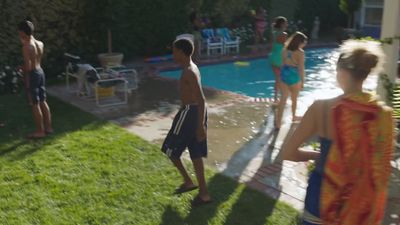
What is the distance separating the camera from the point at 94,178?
17.7 ft

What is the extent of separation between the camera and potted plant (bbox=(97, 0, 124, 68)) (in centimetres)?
1167

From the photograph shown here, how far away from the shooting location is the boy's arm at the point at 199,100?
14.7ft

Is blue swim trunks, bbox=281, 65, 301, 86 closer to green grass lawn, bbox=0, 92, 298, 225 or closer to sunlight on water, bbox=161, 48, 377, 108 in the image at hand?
green grass lawn, bbox=0, 92, 298, 225

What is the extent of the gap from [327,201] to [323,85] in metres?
9.87

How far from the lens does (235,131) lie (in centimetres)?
739

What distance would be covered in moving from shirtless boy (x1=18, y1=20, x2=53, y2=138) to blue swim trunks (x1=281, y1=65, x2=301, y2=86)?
3589 mm

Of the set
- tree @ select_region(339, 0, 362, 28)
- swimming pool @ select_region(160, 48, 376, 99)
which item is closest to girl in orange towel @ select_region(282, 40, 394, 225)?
swimming pool @ select_region(160, 48, 376, 99)

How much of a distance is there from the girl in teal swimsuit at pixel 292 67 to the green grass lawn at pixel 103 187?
7.29 feet

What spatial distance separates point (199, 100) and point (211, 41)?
11350 millimetres

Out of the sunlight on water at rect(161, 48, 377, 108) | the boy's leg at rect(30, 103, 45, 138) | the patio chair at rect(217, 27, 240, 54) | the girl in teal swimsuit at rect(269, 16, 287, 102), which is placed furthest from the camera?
the patio chair at rect(217, 27, 240, 54)

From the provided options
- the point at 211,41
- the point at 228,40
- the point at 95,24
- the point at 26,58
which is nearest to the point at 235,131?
the point at 26,58

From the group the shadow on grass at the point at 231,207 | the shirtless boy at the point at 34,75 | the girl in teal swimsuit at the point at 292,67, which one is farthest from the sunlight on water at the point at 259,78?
the shirtless boy at the point at 34,75

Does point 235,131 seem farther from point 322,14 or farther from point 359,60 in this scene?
point 322,14

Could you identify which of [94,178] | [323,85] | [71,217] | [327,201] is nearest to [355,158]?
[327,201]
